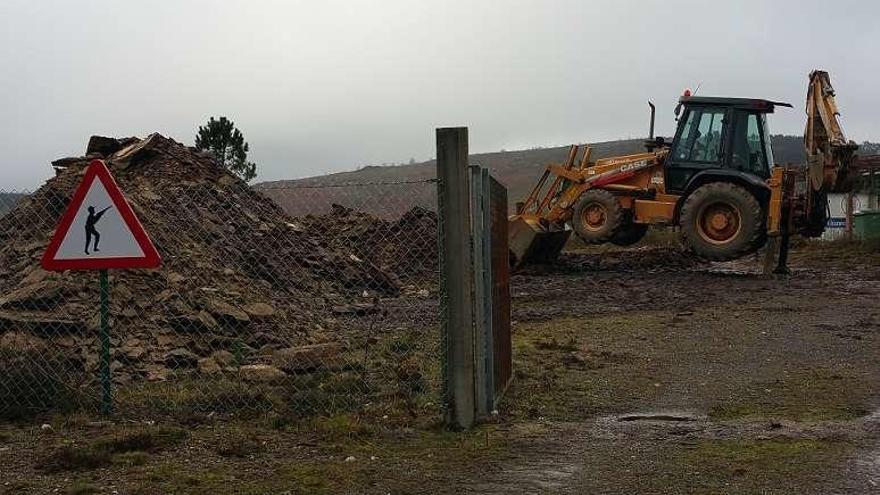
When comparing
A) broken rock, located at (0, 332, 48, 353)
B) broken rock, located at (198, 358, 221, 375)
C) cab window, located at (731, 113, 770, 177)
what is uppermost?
cab window, located at (731, 113, 770, 177)

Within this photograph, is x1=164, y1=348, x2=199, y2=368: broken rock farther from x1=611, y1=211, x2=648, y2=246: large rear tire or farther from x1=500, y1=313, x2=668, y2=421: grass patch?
x1=611, y1=211, x2=648, y2=246: large rear tire

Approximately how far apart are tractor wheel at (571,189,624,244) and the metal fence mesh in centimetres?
432

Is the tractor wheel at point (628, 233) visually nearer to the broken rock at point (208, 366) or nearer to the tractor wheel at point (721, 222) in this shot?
the tractor wheel at point (721, 222)

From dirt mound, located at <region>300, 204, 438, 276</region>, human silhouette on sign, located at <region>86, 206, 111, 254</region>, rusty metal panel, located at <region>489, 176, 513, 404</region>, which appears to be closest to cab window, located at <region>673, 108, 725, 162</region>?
dirt mound, located at <region>300, 204, 438, 276</region>

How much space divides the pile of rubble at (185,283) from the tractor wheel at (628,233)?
16.1ft

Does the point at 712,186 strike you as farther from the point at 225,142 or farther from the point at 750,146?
the point at 225,142

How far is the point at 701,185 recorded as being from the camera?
17.3 m

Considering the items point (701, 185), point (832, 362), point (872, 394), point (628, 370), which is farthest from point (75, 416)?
point (701, 185)

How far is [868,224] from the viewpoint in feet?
85.8

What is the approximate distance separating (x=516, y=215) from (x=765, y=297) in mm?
6150

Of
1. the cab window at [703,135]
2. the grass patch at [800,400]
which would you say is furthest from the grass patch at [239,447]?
the cab window at [703,135]

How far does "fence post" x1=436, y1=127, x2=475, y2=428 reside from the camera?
6.25 m

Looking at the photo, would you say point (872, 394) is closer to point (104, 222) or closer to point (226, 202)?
point (104, 222)

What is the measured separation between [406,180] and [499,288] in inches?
42.4
